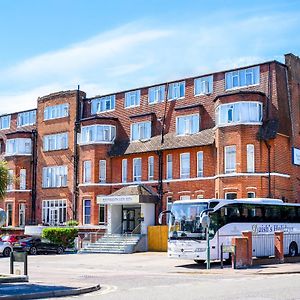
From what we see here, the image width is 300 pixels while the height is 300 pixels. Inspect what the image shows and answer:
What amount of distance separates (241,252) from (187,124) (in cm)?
2012

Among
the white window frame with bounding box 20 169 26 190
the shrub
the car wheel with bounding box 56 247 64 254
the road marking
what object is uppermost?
the white window frame with bounding box 20 169 26 190

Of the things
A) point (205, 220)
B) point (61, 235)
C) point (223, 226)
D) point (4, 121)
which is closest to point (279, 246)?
point (223, 226)

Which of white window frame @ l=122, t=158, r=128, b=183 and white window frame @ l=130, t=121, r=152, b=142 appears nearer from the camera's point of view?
white window frame @ l=130, t=121, r=152, b=142

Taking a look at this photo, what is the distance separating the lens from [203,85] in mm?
46219

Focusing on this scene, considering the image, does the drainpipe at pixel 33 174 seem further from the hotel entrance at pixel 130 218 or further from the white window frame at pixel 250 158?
the white window frame at pixel 250 158

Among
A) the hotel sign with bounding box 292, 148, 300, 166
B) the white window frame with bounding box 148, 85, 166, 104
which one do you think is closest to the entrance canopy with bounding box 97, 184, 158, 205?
the white window frame with bounding box 148, 85, 166, 104

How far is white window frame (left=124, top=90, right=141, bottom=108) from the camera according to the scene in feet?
166

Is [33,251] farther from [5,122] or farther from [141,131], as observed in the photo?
[5,122]

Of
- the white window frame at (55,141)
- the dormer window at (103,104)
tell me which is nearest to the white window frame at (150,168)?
the dormer window at (103,104)

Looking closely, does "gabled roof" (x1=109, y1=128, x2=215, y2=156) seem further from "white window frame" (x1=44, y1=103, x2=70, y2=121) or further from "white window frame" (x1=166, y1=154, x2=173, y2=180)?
"white window frame" (x1=44, y1=103, x2=70, y2=121)

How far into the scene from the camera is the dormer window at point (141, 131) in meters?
49.0

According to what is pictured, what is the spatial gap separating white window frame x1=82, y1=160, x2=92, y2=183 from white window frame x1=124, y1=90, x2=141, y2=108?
18.9ft

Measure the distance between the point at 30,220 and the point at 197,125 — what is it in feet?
65.5

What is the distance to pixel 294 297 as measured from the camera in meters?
14.9
